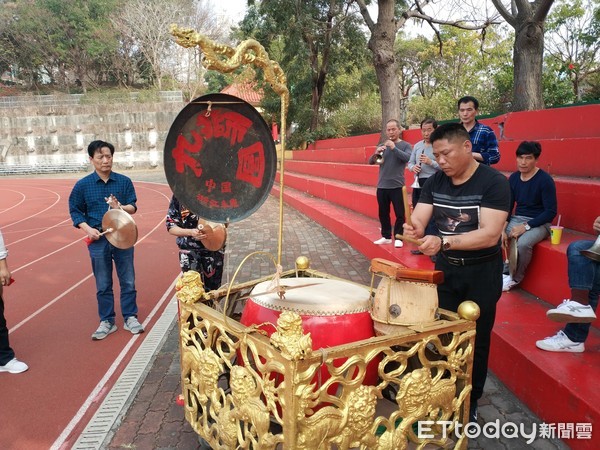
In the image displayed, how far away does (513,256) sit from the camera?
3748mm

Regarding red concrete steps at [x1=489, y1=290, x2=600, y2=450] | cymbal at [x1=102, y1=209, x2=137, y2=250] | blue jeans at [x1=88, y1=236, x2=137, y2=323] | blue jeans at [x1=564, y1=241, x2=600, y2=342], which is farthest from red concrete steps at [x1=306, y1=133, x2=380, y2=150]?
blue jeans at [x1=564, y1=241, x2=600, y2=342]

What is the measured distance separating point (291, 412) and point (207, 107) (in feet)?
5.28

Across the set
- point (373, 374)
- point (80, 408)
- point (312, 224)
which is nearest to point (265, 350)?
point (373, 374)

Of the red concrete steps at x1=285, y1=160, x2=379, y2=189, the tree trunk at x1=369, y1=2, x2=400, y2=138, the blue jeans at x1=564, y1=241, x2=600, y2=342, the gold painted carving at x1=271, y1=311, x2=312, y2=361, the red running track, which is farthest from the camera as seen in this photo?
the tree trunk at x1=369, y1=2, x2=400, y2=138

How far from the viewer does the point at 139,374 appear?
3.38m

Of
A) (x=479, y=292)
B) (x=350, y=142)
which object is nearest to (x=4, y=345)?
(x=479, y=292)

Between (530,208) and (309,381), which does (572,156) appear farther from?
(309,381)

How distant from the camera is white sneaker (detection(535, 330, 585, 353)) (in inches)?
104

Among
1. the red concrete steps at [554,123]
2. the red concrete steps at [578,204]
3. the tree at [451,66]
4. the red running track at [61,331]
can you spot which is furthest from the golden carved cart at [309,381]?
the tree at [451,66]

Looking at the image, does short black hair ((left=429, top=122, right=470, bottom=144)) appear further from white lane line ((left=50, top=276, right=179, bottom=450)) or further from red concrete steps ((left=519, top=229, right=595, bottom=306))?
white lane line ((left=50, top=276, right=179, bottom=450))

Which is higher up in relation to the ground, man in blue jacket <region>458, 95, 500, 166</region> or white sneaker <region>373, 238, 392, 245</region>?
man in blue jacket <region>458, 95, 500, 166</region>

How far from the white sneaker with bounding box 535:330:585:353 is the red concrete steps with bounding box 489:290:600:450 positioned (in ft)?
0.09

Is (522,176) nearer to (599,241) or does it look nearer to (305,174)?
(599,241)

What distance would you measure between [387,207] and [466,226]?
11.9 feet
